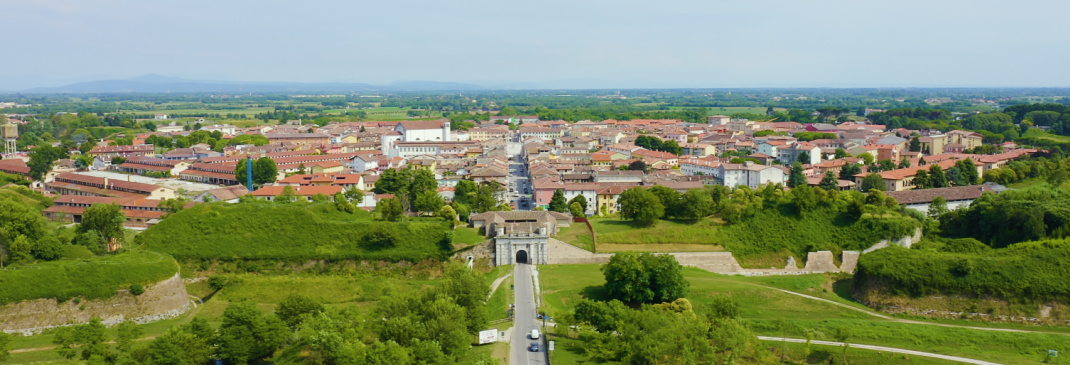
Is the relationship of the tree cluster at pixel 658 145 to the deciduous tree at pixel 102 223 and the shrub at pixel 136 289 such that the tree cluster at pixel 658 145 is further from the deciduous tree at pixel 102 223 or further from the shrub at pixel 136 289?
the shrub at pixel 136 289

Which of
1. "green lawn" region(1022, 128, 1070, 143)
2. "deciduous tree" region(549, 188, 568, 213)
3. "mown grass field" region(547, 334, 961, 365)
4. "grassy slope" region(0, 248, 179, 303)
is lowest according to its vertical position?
"mown grass field" region(547, 334, 961, 365)

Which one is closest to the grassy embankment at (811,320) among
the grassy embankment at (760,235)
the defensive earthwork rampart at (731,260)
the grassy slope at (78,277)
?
the defensive earthwork rampart at (731,260)

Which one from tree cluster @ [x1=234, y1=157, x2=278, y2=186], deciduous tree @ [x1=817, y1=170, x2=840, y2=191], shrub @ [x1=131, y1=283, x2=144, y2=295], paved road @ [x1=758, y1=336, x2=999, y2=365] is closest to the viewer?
paved road @ [x1=758, y1=336, x2=999, y2=365]

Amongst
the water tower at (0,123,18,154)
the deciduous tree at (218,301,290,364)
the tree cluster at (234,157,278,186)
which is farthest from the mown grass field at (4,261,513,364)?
the water tower at (0,123,18,154)

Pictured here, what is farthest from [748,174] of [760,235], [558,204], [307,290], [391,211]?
[307,290]

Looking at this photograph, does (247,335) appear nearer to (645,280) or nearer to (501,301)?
(501,301)

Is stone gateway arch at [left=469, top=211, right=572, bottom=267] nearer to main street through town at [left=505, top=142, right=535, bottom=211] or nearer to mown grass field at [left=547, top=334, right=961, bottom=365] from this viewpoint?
mown grass field at [left=547, top=334, right=961, bottom=365]
